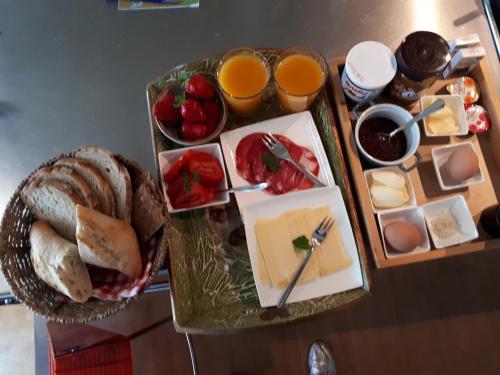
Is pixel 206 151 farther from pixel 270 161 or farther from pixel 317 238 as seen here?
pixel 317 238

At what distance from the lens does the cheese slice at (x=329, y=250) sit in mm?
959

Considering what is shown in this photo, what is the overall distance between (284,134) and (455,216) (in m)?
0.47

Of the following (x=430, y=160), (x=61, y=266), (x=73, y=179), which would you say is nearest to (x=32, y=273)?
(x=61, y=266)

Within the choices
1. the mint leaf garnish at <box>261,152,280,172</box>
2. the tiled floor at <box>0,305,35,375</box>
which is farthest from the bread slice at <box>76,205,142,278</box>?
the tiled floor at <box>0,305,35,375</box>

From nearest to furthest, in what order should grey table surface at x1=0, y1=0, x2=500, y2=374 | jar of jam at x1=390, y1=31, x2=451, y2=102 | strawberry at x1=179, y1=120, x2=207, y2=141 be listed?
1. jar of jam at x1=390, y1=31, x2=451, y2=102
2. strawberry at x1=179, y1=120, x2=207, y2=141
3. grey table surface at x1=0, y1=0, x2=500, y2=374

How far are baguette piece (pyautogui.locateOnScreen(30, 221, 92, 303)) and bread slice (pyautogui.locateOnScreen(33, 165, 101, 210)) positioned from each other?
0.34ft

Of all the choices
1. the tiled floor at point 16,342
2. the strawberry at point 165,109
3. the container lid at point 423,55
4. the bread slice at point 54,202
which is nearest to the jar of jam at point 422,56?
the container lid at point 423,55

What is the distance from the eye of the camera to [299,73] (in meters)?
1.03

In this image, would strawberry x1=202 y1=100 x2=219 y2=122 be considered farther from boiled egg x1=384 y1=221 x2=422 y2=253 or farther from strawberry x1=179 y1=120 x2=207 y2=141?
boiled egg x1=384 y1=221 x2=422 y2=253

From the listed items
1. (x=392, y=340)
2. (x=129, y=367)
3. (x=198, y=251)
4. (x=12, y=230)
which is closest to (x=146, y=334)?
(x=129, y=367)

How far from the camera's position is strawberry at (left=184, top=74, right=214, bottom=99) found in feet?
3.30

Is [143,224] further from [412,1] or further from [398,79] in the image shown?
[412,1]

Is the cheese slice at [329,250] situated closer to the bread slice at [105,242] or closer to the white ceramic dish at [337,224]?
the white ceramic dish at [337,224]

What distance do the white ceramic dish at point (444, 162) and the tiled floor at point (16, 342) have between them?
144cm
